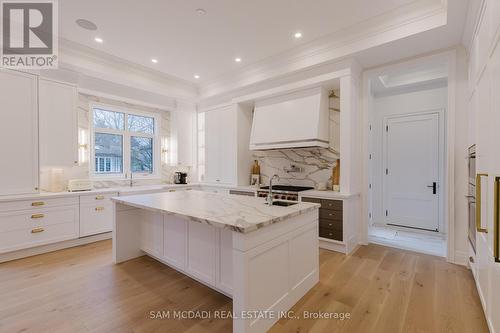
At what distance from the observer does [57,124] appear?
3.46 metres

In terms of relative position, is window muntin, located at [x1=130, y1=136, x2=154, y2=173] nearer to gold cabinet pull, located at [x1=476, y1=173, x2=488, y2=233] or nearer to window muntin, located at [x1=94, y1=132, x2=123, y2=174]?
window muntin, located at [x1=94, y1=132, x2=123, y2=174]

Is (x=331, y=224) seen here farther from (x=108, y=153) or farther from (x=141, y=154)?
(x=108, y=153)

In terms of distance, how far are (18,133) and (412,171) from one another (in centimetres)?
645

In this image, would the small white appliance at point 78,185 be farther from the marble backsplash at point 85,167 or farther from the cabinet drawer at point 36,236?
the cabinet drawer at point 36,236

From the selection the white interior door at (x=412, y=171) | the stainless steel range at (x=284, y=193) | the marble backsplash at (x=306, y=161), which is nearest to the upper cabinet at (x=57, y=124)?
the stainless steel range at (x=284, y=193)

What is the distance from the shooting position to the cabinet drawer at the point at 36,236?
293 centimetres

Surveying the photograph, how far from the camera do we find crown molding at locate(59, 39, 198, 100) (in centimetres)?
347

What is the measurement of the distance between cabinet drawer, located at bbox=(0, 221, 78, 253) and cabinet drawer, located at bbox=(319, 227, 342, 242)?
3814 mm

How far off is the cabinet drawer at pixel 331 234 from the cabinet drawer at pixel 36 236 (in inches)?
150

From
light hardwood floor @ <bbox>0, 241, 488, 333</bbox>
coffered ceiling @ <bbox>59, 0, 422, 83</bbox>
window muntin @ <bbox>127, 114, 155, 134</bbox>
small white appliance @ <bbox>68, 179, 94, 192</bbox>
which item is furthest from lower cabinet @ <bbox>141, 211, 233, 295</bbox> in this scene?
window muntin @ <bbox>127, 114, 155, 134</bbox>

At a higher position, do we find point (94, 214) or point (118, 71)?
point (118, 71)

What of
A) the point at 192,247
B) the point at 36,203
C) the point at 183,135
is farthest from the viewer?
the point at 183,135

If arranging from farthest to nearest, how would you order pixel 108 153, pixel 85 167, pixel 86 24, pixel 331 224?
1. pixel 108 153
2. pixel 85 167
3. pixel 331 224
4. pixel 86 24

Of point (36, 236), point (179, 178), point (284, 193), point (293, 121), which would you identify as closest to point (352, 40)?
point (293, 121)
